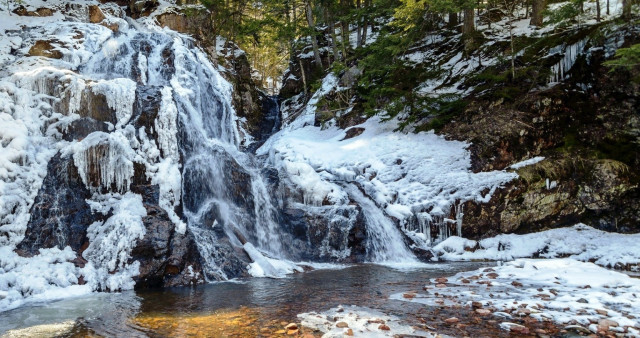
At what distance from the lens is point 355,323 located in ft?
13.9

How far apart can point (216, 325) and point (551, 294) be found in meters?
4.72

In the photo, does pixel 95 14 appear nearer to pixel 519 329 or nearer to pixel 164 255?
pixel 164 255

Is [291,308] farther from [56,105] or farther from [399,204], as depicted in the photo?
[56,105]

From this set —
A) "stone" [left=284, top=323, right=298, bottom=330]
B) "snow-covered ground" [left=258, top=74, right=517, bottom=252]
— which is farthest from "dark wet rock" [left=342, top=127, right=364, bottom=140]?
"stone" [left=284, top=323, right=298, bottom=330]

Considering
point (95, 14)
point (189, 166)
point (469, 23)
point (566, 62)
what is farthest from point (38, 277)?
point (469, 23)

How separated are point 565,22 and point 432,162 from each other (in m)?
6.81

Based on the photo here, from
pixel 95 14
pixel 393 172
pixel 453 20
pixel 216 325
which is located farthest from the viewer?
pixel 453 20

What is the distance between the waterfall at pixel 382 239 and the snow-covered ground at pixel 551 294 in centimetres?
291

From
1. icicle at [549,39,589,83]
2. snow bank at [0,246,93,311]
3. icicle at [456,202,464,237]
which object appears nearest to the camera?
snow bank at [0,246,93,311]

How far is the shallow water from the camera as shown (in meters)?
4.44

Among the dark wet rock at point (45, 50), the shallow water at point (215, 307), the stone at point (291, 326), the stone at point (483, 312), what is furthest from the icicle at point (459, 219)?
the dark wet rock at point (45, 50)

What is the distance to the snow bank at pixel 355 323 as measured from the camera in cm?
392

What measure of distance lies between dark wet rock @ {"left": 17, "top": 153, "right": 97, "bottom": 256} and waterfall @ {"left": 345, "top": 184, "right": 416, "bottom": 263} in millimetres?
6949

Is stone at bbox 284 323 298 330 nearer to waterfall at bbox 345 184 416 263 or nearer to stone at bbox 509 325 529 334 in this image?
stone at bbox 509 325 529 334
